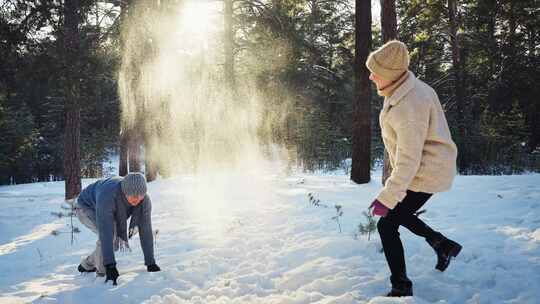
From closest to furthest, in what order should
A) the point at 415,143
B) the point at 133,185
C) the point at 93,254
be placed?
the point at 415,143 < the point at 133,185 < the point at 93,254

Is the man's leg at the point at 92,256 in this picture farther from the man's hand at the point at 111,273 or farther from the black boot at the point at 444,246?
the black boot at the point at 444,246

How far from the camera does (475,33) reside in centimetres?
2139

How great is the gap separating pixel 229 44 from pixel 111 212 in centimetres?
1369

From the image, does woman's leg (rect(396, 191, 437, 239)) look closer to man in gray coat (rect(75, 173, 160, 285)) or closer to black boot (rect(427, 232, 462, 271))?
black boot (rect(427, 232, 462, 271))

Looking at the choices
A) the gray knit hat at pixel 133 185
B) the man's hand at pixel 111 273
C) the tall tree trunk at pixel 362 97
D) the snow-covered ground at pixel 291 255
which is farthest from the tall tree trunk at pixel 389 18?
the man's hand at pixel 111 273

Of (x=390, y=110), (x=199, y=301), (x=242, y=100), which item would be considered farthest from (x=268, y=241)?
(x=242, y=100)

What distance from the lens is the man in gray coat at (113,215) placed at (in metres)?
4.43

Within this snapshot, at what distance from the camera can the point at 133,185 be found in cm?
435

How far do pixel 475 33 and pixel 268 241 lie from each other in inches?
803

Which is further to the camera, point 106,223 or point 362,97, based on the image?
point 362,97

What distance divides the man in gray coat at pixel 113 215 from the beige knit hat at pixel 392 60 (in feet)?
8.96

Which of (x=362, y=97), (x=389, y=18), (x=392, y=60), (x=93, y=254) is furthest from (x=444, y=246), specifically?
(x=362, y=97)

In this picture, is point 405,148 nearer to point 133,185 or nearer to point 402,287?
point 402,287

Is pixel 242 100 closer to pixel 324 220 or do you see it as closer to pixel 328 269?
pixel 324 220
